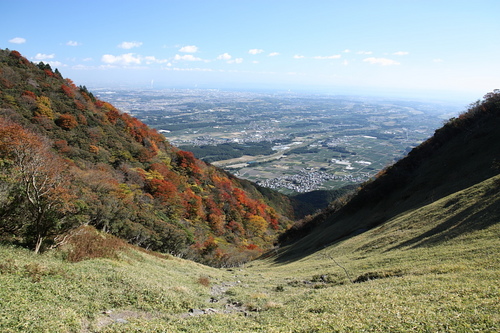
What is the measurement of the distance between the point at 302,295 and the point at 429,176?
3071 cm

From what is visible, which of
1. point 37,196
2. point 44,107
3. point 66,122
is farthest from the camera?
point 66,122

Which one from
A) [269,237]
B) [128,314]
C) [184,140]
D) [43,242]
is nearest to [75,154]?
[43,242]

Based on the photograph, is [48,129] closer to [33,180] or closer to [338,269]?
[33,180]

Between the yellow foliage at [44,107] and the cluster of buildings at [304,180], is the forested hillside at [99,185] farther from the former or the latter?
the cluster of buildings at [304,180]

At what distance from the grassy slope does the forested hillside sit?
2.93 meters

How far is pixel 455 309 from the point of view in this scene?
8648mm

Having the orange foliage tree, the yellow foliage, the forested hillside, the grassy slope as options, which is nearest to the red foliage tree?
the forested hillside

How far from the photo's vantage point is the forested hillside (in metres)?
15.6

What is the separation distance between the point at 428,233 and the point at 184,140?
190 meters

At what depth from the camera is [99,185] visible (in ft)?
104

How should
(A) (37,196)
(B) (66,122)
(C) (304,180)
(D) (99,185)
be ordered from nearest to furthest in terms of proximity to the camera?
1. (A) (37,196)
2. (D) (99,185)
3. (B) (66,122)
4. (C) (304,180)

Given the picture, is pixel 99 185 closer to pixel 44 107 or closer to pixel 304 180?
pixel 44 107

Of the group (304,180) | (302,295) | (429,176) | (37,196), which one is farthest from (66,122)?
(304,180)

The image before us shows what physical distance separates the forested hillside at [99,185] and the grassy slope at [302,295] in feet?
9.62
